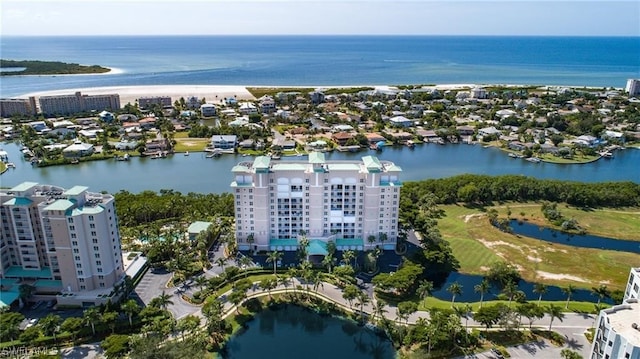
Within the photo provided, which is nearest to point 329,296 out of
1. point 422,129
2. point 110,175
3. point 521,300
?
point 521,300

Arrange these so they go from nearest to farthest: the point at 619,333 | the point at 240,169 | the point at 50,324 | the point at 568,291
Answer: the point at 619,333
the point at 50,324
the point at 568,291
the point at 240,169

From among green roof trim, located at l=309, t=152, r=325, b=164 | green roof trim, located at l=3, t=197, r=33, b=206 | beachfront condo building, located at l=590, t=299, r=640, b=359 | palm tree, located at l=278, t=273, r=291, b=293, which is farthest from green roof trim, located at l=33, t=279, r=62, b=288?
beachfront condo building, located at l=590, t=299, r=640, b=359

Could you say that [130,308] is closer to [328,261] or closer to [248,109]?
[328,261]

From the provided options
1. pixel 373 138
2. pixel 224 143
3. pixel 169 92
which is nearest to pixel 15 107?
pixel 169 92

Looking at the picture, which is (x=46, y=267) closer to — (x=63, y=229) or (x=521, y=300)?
(x=63, y=229)

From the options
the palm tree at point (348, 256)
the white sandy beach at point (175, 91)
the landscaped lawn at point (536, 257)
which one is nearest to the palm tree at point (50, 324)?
the palm tree at point (348, 256)
